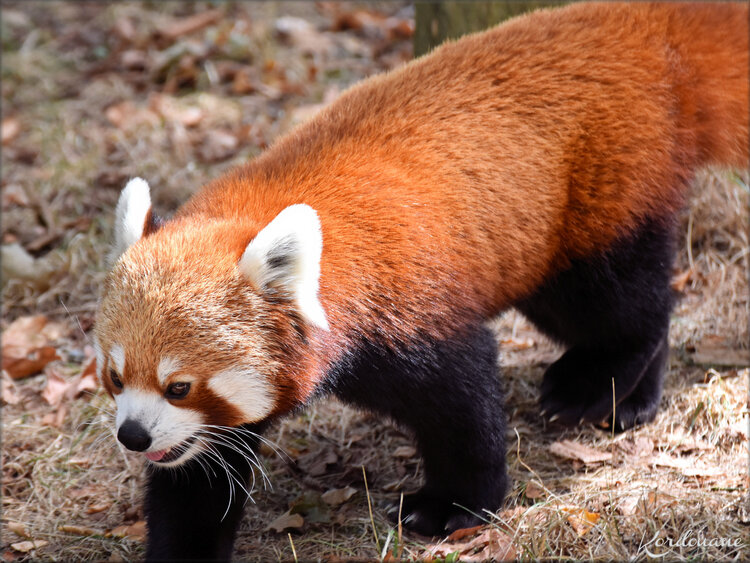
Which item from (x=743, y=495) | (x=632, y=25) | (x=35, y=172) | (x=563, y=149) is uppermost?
(x=632, y=25)

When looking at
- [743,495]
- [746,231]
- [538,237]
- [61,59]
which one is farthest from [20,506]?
[61,59]

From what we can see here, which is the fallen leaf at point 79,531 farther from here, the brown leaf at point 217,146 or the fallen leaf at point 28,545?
the brown leaf at point 217,146

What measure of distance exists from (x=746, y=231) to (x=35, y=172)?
4.53 m

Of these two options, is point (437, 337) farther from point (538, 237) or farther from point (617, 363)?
point (617, 363)

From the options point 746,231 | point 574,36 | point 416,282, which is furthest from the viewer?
point 746,231

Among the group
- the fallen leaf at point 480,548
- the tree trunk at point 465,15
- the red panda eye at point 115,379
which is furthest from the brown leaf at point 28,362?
the tree trunk at point 465,15

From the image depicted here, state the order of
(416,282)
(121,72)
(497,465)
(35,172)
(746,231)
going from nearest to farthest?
(416,282) < (497,465) < (746,231) < (35,172) < (121,72)

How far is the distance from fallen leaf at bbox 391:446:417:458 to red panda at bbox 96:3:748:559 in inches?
15.9

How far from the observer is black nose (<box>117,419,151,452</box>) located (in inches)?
104

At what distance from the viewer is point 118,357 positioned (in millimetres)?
2691

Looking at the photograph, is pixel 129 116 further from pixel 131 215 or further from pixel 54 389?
pixel 131 215

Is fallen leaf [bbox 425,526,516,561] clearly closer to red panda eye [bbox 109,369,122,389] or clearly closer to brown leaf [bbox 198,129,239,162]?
red panda eye [bbox 109,369,122,389]

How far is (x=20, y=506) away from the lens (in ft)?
11.6

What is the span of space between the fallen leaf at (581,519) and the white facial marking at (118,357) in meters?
1.66
